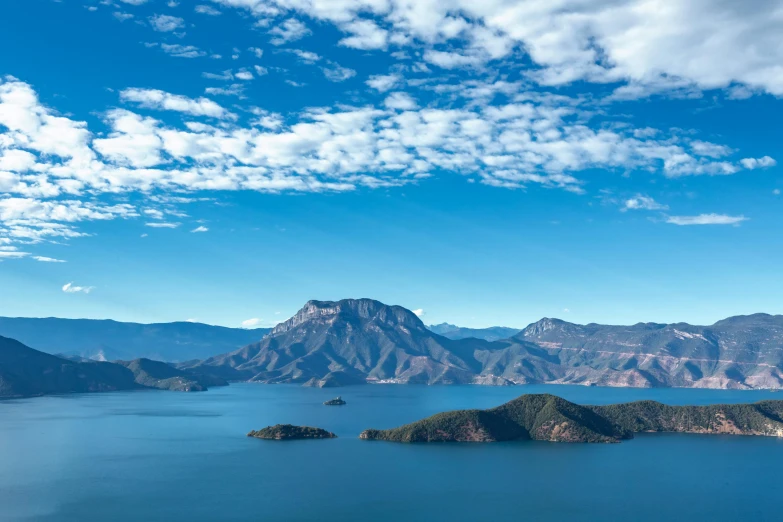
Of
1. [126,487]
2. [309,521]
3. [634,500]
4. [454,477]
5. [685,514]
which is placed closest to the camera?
[309,521]

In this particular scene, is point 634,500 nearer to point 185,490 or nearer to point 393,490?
point 393,490

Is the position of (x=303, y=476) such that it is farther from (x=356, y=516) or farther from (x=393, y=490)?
(x=356, y=516)

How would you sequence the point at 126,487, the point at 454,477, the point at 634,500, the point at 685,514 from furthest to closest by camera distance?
the point at 454,477 → the point at 126,487 → the point at 634,500 → the point at 685,514

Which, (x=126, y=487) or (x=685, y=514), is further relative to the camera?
(x=126, y=487)

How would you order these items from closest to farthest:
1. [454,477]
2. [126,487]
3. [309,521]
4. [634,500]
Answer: [309,521] < [634,500] < [126,487] < [454,477]

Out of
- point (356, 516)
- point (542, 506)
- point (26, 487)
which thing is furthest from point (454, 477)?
point (26, 487)

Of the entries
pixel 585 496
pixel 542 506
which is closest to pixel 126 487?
pixel 542 506

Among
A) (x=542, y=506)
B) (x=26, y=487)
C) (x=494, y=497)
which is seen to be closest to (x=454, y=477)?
(x=494, y=497)

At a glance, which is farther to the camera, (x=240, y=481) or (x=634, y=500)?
(x=240, y=481)
